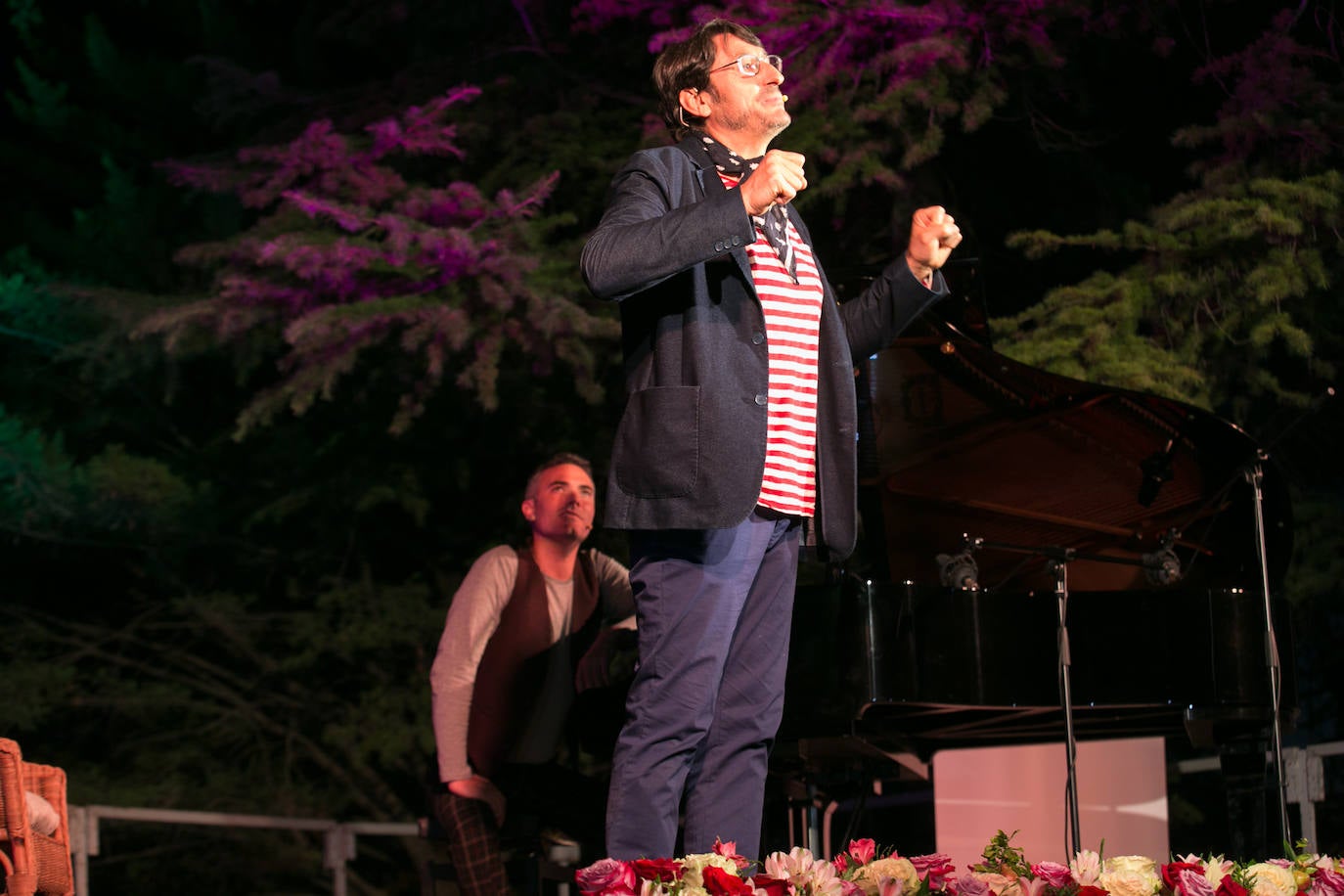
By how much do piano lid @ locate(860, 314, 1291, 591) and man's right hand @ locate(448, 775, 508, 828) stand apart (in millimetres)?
1257

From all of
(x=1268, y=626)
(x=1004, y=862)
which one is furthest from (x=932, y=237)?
(x=1268, y=626)

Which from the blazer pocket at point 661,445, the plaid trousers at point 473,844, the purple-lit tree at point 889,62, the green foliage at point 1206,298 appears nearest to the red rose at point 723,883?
the blazer pocket at point 661,445

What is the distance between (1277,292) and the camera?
5.01 meters

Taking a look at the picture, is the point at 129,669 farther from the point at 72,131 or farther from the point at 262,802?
the point at 72,131

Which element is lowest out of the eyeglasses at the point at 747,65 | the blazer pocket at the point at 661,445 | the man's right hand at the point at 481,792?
the man's right hand at the point at 481,792

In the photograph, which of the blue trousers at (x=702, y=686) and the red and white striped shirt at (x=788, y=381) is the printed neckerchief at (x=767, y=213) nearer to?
the red and white striped shirt at (x=788, y=381)

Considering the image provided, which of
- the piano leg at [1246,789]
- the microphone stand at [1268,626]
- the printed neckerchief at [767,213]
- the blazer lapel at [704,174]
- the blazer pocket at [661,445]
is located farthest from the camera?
the piano leg at [1246,789]

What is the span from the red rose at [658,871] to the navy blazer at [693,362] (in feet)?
1.85

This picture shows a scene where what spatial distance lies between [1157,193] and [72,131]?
5946 mm

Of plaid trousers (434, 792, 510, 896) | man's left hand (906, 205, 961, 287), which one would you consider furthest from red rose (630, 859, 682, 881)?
plaid trousers (434, 792, 510, 896)

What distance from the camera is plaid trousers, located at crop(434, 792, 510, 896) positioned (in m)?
3.79

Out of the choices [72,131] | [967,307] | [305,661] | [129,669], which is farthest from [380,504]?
[967,307]

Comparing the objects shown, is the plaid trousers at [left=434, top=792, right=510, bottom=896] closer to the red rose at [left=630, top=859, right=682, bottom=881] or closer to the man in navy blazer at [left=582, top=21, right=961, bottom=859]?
the man in navy blazer at [left=582, top=21, right=961, bottom=859]

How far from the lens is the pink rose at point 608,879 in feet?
5.87
